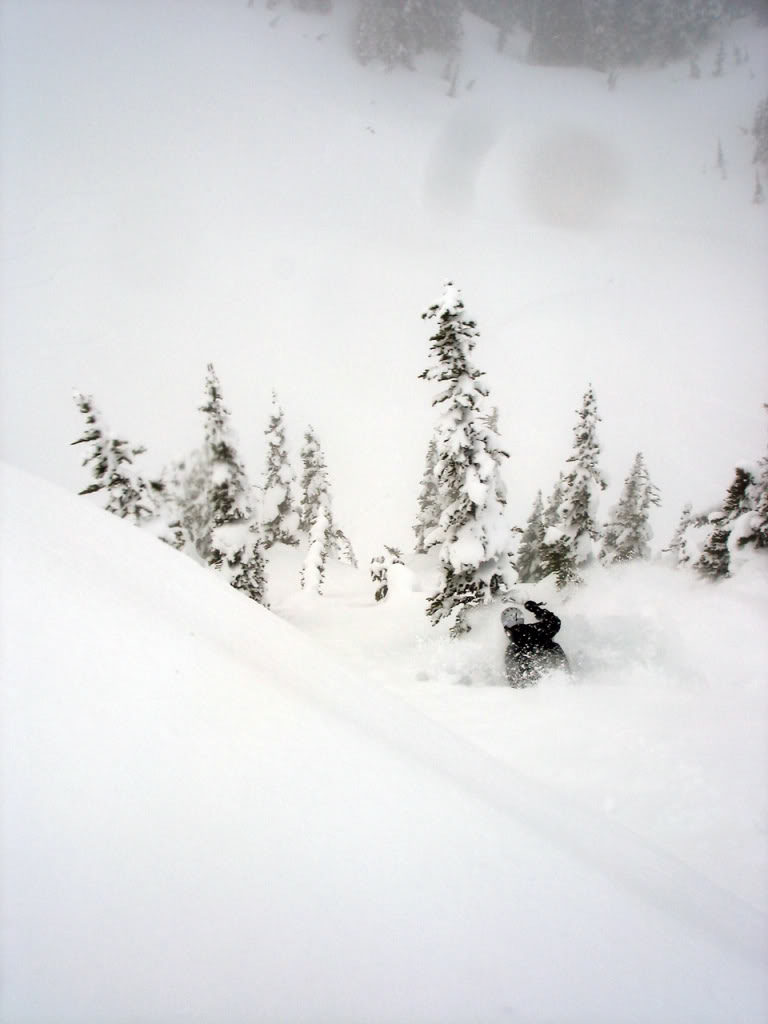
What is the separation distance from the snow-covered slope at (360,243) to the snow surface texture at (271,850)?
1704 inches

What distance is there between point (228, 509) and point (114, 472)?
421cm

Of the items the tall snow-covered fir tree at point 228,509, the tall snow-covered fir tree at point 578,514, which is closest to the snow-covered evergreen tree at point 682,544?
the tall snow-covered fir tree at point 578,514

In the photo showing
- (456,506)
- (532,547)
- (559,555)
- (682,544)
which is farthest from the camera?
(532,547)

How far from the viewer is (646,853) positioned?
4.12 metres

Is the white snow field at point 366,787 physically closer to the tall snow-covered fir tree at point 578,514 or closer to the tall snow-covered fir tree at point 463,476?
the tall snow-covered fir tree at point 463,476

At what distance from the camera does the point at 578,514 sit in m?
20.4

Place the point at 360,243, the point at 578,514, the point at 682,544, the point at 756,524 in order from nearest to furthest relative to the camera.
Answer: the point at 756,524
the point at 578,514
the point at 682,544
the point at 360,243

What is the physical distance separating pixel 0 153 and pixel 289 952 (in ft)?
581

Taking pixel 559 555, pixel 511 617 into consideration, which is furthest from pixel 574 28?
pixel 511 617

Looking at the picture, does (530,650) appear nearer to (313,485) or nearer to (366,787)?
(366,787)

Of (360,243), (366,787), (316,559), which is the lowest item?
(316,559)

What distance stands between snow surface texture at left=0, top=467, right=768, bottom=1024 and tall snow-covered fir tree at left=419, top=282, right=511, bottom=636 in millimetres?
8050

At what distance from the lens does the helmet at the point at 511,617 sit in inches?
458

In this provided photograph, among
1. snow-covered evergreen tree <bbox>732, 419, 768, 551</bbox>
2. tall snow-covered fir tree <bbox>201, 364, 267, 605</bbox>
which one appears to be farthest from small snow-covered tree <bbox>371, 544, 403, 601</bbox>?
snow-covered evergreen tree <bbox>732, 419, 768, 551</bbox>
